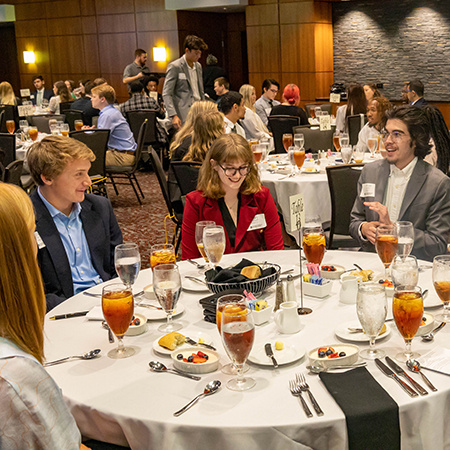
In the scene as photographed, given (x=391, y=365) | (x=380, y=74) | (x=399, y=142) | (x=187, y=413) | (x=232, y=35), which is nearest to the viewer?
(x=187, y=413)

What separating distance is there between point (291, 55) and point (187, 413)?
11.8 m

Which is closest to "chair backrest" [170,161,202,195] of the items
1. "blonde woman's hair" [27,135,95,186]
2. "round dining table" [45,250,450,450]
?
"blonde woman's hair" [27,135,95,186]

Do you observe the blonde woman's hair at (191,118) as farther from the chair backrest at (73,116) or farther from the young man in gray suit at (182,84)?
the chair backrest at (73,116)

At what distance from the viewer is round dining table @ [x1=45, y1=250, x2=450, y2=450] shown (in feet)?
4.62

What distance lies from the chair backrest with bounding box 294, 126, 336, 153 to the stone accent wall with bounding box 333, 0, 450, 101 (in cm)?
540

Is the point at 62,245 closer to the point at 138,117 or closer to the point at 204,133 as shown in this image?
the point at 204,133

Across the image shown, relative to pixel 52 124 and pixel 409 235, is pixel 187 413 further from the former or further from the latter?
pixel 52 124

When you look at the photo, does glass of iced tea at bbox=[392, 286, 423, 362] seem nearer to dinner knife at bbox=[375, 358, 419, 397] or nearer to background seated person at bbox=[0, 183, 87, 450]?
dinner knife at bbox=[375, 358, 419, 397]

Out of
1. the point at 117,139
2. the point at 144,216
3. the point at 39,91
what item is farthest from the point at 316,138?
the point at 39,91

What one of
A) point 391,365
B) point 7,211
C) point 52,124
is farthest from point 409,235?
point 52,124

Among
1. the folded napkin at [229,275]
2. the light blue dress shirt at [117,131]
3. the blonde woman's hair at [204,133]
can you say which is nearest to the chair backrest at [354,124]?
the light blue dress shirt at [117,131]

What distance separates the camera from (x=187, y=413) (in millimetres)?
1457

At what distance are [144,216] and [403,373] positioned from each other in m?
5.76

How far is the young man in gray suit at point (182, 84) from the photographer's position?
821 cm
